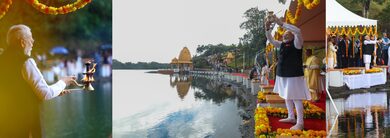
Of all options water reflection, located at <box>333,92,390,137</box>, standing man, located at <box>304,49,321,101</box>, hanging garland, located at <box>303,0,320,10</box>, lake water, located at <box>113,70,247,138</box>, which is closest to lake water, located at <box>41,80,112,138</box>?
lake water, located at <box>113,70,247,138</box>

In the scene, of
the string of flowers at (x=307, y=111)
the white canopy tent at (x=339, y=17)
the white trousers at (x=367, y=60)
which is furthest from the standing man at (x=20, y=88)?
the white trousers at (x=367, y=60)

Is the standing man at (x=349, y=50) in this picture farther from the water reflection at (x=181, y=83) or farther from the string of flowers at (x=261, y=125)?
the water reflection at (x=181, y=83)

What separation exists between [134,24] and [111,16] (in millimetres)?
255

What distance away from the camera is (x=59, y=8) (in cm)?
389

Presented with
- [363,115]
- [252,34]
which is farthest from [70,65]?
[363,115]

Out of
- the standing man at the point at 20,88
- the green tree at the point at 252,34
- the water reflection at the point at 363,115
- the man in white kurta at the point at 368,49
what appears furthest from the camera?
the man in white kurta at the point at 368,49

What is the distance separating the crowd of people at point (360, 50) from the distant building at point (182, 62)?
263 inches

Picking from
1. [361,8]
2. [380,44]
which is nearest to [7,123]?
[380,44]

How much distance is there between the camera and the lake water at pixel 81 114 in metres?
3.94

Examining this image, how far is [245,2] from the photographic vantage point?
440 centimetres

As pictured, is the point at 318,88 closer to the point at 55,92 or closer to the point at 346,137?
the point at 346,137

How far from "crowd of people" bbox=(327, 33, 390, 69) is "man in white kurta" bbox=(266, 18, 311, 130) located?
6.35 metres

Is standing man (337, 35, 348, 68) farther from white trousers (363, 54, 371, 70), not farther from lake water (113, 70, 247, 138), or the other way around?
lake water (113, 70, 247, 138)

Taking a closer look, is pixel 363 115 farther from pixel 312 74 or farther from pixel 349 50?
pixel 349 50
